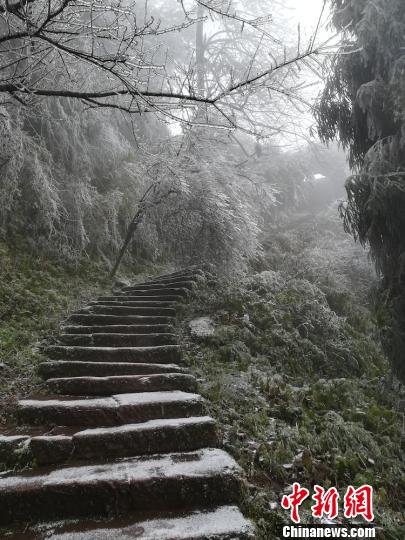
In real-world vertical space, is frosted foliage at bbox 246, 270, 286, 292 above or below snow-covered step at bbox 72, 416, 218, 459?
above

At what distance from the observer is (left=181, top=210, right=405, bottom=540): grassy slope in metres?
3.56

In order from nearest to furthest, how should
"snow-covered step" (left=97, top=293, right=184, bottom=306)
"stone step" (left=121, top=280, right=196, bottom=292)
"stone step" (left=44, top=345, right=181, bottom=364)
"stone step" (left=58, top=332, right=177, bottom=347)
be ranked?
1. "stone step" (left=44, top=345, right=181, bottom=364)
2. "stone step" (left=58, top=332, right=177, bottom=347)
3. "snow-covered step" (left=97, top=293, right=184, bottom=306)
4. "stone step" (left=121, top=280, right=196, bottom=292)

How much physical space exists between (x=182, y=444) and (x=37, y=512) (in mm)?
1263

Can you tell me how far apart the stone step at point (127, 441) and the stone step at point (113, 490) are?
186mm

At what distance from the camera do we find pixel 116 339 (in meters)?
5.62

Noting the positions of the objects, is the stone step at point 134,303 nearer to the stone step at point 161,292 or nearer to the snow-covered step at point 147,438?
the stone step at point 161,292

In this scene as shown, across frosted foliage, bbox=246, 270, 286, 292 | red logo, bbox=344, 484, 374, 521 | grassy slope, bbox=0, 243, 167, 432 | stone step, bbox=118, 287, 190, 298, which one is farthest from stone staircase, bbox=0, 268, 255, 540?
frosted foliage, bbox=246, 270, 286, 292

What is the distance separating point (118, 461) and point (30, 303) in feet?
12.9

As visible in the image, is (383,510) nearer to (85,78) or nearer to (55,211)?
(55,211)

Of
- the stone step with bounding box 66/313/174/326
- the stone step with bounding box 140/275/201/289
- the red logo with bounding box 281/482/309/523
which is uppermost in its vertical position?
the stone step with bounding box 140/275/201/289

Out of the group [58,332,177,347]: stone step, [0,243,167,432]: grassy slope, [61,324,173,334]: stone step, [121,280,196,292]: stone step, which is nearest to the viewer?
[0,243,167,432]: grassy slope

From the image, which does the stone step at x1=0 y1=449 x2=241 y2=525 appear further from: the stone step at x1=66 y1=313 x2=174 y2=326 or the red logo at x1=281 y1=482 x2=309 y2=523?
the stone step at x1=66 y1=313 x2=174 y2=326

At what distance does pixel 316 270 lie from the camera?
10.5 metres

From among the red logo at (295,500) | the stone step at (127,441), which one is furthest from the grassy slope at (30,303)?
the red logo at (295,500)
